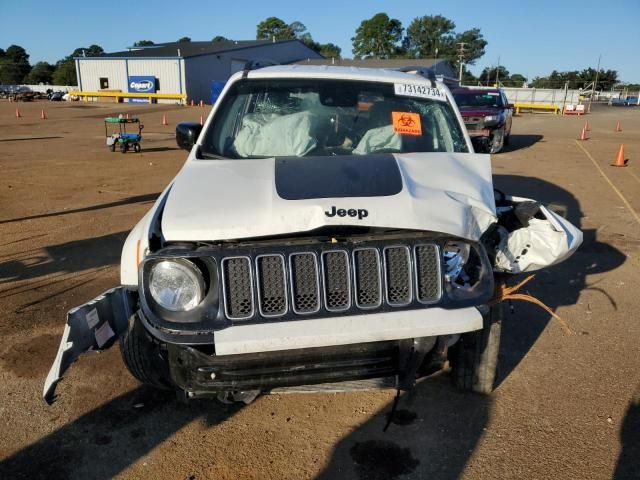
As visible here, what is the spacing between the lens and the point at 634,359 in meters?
3.86

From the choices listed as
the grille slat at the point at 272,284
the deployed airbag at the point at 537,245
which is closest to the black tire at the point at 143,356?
the grille slat at the point at 272,284

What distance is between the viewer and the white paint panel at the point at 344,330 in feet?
7.47

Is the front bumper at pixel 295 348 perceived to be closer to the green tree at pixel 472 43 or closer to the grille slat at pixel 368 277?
the grille slat at pixel 368 277

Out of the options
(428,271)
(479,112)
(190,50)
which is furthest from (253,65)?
(190,50)

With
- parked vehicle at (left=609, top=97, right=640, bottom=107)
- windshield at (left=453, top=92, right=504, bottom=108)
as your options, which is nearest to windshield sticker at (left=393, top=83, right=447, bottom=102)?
windshield at (left=453, top=92, right=504, bottom=108)

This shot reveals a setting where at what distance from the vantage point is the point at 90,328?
253cm

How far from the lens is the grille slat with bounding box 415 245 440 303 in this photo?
252cm

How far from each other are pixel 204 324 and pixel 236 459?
3.02 ft

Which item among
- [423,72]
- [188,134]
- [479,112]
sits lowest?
[479,112]

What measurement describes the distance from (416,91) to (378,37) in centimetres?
10648

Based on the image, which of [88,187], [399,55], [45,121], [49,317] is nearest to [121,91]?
[45,121]

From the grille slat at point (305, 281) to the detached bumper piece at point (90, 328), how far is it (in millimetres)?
964

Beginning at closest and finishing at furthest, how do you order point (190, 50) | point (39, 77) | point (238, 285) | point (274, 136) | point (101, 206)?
point (238, 285) → point (274, 136) → point (101, 206) → point (190, 50) → point (39, 77)

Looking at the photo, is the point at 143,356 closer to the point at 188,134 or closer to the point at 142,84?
the point at 188,134
